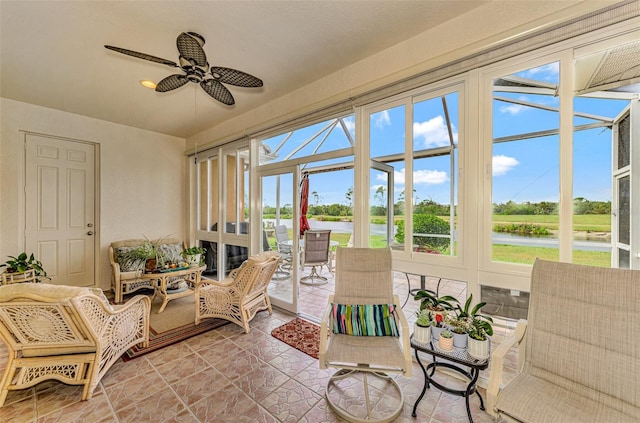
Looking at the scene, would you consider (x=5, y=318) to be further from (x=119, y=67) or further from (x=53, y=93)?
(x=53, y=93)

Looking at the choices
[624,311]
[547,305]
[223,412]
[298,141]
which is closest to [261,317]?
[223,412]

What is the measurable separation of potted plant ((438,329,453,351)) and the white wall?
5.11 meters

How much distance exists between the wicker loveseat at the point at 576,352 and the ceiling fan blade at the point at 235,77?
2.48 metres

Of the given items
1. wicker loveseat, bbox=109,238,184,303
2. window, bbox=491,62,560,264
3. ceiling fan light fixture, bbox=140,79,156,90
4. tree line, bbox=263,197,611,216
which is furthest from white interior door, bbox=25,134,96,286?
window, bbox=491,62,560,264

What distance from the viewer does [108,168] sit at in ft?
13.9

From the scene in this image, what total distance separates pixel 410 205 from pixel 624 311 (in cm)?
140

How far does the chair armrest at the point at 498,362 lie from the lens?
1237 mm

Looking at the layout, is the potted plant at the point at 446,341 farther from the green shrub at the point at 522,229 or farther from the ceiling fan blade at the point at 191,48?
the ceiling fan blade at the point at 191,48

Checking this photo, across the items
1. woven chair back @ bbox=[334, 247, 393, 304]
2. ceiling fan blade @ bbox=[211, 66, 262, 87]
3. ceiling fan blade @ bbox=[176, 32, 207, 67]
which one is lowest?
woven chair back @ bbox=[334, 247, 393, 304]

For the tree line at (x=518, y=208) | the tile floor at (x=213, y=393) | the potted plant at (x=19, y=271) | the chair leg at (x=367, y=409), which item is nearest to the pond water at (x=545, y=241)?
the tree line at (x=518, y=208)

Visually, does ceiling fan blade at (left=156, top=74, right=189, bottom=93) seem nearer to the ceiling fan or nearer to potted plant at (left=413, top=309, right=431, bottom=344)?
the ceiling fan

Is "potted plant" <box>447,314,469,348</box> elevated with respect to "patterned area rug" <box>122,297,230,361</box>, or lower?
elevated

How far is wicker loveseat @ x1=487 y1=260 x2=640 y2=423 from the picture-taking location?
1166 millimetres

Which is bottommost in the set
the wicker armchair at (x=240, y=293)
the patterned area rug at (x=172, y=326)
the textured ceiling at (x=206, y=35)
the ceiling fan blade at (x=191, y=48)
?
the patterned area rug at (x=172, y=326)
